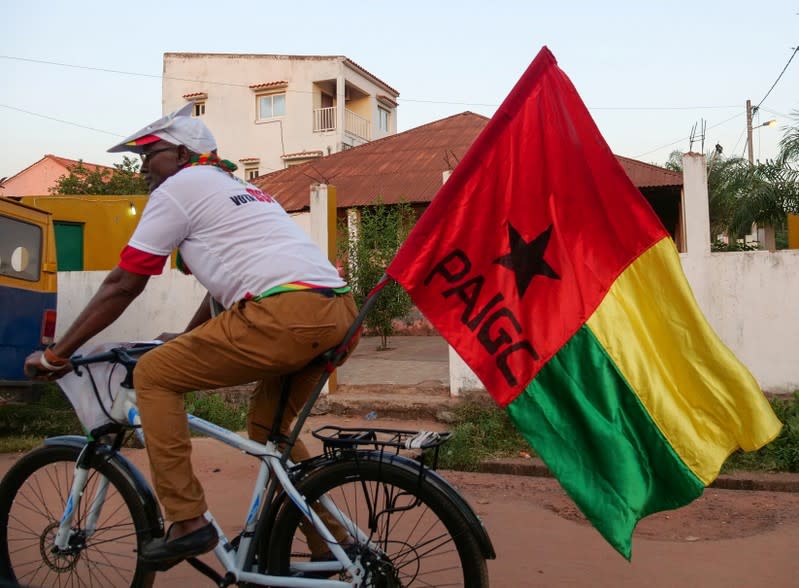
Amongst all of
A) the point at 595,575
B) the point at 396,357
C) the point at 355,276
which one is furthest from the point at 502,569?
the point at 355,276

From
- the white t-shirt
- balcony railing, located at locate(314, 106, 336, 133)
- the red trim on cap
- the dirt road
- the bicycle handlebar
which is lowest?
the dirt road

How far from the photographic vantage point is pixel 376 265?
11.2 metres

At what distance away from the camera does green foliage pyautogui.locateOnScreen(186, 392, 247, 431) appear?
7.31m

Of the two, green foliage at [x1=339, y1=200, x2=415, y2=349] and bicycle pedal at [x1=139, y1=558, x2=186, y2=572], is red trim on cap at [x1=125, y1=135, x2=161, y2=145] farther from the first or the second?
green foliage at [x1=339, y1=200, x2=415, y2=349]

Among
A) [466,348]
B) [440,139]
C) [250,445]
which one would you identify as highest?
[440,139]

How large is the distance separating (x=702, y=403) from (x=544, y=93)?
116 centimetres

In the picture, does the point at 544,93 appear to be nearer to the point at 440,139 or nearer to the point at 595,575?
the point at 595,575

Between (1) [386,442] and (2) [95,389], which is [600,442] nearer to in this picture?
(1) [386,442]

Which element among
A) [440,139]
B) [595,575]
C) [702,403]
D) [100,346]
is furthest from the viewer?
[440,139]

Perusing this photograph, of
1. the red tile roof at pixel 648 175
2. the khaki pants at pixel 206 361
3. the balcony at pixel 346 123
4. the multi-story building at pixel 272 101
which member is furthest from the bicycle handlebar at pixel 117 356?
the balcony at pixel 346 123


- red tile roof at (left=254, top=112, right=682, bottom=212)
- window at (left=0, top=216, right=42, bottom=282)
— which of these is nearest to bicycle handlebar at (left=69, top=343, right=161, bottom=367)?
window at (left=0, top=216, right=42, bottom=282)

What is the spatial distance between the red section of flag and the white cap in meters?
0.83

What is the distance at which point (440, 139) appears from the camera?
766 inches

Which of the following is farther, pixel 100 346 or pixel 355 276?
pixel 355 276
